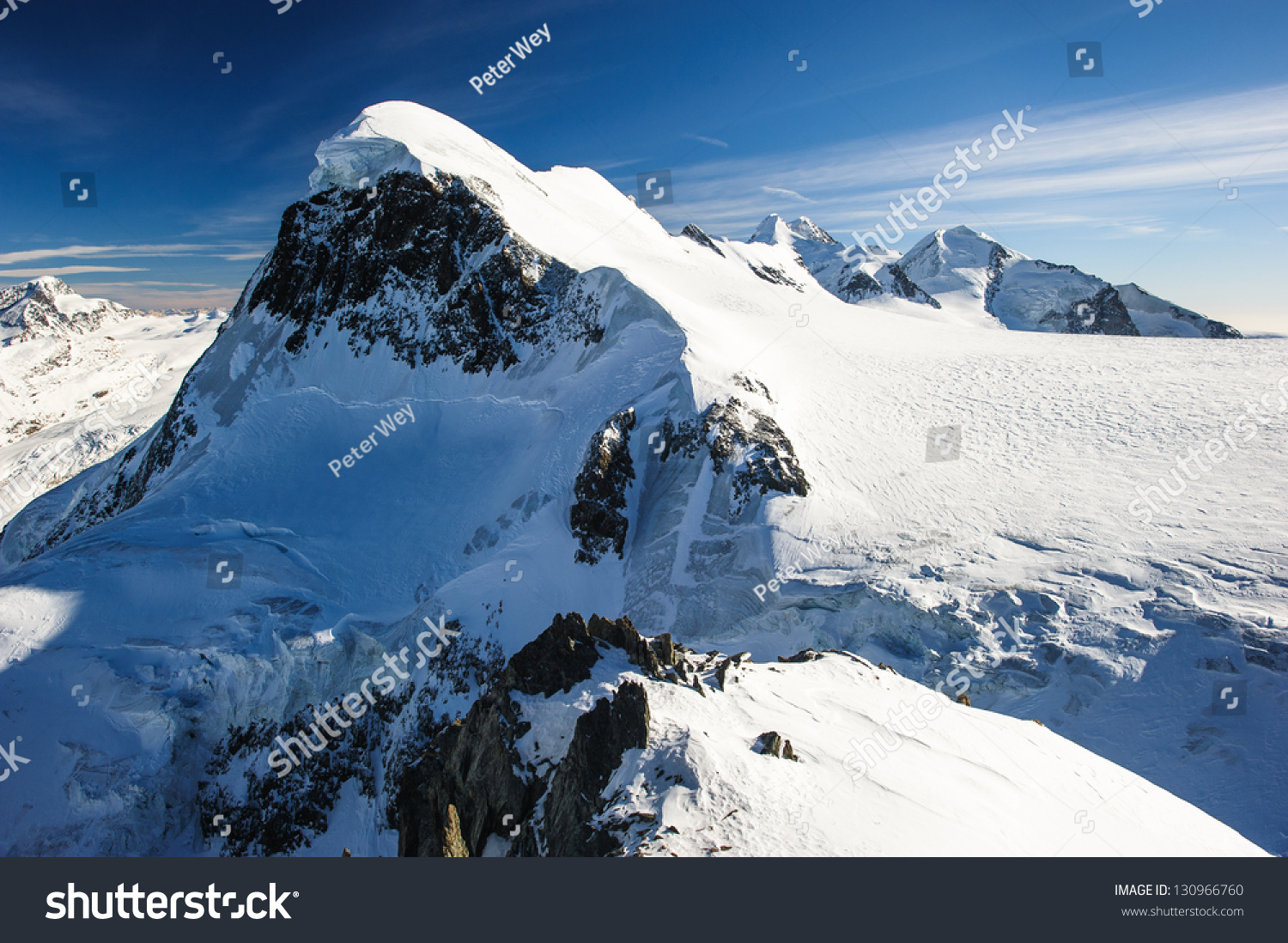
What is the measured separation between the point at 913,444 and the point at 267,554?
103 ft

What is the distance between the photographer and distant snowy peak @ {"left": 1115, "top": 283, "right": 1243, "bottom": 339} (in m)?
85.3

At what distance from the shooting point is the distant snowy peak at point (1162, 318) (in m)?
85.3

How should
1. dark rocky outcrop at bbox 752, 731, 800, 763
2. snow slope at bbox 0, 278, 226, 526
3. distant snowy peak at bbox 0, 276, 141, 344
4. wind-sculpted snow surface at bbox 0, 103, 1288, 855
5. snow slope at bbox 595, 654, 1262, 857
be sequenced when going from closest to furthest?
snow slope at bbox 595, 654, 1262, 857
dark rocky outcrop at bbox 752, 731, 800, 763
wind-sculpted snow surface at bbox 0, 103, 1288, 855
snow slope at bbox 0, 278, 226, 526
distant snowy peak at bbox 0, 276, 141, 344

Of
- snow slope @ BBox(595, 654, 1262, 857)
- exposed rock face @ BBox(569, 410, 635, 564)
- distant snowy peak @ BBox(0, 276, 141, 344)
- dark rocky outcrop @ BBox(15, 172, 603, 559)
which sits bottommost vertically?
snow slope @ BBox(595, 654, 1262, 857)

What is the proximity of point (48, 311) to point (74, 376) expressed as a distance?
37.3 m

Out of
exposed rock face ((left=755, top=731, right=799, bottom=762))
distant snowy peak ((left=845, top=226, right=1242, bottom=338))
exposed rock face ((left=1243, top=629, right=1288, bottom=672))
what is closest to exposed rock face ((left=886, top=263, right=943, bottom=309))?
distant snowy peak ((left=845, top=226, right=1242, bottom=338))

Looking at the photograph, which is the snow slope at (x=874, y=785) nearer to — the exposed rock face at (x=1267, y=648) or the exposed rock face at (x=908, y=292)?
the exposed rock face at (x=1267, y=648)

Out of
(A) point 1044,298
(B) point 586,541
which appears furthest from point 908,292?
(B) point 586,541

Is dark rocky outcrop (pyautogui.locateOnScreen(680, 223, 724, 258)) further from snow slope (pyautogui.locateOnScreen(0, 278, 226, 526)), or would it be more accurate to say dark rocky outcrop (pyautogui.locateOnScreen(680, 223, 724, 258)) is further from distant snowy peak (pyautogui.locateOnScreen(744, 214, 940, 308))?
snow slope (pyautogui.locateOnScreen(0, 278, 226, 526))

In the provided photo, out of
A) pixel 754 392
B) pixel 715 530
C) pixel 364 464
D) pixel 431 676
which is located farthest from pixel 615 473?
pixel 364 464

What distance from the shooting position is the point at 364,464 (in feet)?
109

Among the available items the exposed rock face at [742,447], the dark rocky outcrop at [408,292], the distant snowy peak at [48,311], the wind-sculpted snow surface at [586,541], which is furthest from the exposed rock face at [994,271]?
the distant snowy peak at [48,311]

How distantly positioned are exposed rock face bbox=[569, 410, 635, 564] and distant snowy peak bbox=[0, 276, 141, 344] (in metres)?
197

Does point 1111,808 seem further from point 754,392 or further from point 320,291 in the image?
point 320,291
